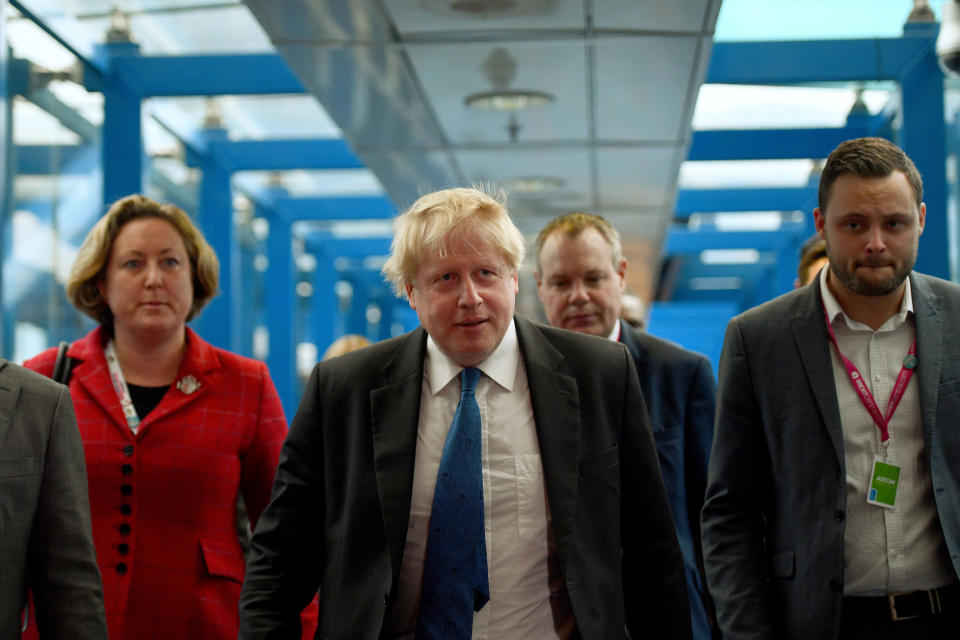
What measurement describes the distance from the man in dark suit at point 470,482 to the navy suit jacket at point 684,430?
3.21 feet

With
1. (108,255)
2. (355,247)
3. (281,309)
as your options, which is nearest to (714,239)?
(355,247)

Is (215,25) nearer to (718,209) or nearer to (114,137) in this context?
(114,137)

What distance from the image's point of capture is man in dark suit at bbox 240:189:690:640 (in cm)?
247

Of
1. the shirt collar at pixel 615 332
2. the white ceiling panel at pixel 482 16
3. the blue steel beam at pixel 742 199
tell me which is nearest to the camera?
the shirt collar at pixel 615 332

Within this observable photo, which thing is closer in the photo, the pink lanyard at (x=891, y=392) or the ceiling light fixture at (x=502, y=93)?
the pink lanyard at (x=891, y=392)

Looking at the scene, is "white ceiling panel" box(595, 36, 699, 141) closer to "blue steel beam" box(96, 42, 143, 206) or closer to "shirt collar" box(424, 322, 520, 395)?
"blue steel beam" box(96, 42, 143, 206)

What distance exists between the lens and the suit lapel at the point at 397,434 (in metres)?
2.48

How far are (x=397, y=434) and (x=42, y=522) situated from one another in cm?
73

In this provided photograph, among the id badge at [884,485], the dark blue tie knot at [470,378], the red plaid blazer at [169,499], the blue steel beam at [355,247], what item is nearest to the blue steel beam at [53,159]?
the red plaid blazer at [169,499]

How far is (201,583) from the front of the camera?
10.7ft

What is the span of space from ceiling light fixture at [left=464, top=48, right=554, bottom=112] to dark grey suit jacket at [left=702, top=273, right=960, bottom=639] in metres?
3.67

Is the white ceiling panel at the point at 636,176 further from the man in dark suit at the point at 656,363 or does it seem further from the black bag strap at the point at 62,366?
the black bag strap at the point at 62,366

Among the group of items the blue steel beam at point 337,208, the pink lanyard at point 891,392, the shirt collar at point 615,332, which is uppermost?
the blue steel beam at point 337,208

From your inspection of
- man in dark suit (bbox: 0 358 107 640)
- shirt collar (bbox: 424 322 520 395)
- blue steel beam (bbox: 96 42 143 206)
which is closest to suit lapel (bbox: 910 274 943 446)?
shirt collar (bbox: 424 322 520 395)
